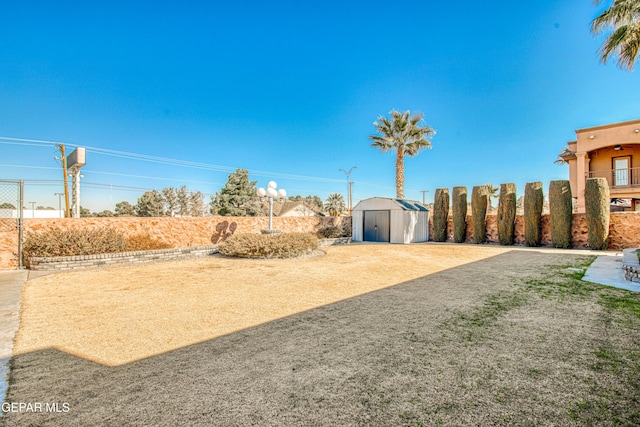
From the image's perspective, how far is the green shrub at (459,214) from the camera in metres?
15.0

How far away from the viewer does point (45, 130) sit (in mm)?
14320

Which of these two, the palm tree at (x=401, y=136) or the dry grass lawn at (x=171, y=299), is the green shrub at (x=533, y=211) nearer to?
the palm tree at (x=401, y=136)

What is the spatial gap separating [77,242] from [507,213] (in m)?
17.5

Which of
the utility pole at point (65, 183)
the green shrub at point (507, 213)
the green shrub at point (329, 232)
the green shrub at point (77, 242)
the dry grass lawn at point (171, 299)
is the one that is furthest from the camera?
the green shrub at point (329, 232)

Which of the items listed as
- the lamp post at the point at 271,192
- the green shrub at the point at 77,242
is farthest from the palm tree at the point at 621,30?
the green shrub at the point at 77,242

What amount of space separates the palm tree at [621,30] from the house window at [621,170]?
12.2m

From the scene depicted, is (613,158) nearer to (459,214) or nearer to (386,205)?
→ (459,214)

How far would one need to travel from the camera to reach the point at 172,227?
11.2m

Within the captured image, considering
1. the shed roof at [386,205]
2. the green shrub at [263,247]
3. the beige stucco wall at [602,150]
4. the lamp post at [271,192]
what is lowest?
the green shrub at [263,247]

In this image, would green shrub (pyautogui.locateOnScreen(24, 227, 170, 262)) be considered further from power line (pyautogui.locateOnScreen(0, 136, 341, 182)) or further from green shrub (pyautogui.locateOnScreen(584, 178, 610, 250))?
green shrub (pyautogui.locateOnScreen(584, 178, 610, 250))

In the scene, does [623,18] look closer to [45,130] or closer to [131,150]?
[45,130]

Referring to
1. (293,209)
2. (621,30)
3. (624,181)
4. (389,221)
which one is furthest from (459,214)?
(293,209)

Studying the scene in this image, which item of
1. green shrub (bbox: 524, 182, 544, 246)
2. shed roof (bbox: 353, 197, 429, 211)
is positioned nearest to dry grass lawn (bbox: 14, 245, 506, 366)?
shed roof (bbox: 353, 197, 429, 211)

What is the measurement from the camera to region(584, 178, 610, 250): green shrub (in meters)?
11.4
